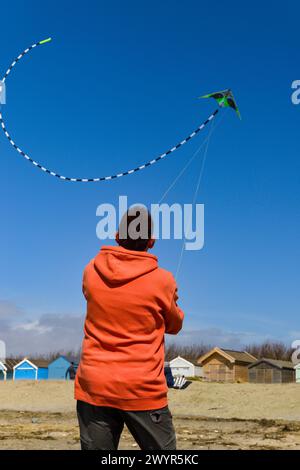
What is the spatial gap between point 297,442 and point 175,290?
1318 cm

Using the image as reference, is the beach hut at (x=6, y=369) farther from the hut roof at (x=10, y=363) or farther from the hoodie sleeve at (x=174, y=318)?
the hoodie sleeve at (x=174, y=318)

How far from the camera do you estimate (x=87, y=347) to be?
4270 mm

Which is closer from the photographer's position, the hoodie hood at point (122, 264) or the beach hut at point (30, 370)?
the hoodie hood at point (122, 264)

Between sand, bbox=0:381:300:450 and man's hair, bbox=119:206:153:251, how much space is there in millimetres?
10328

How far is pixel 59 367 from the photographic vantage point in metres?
55.0

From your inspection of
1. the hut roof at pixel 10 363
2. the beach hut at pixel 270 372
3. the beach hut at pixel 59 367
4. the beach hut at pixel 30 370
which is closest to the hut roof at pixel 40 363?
the beach hut at pixel 30 370

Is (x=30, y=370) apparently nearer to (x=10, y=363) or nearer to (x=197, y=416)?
(x=10, y=363)

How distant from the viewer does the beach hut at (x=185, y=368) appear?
183 ft

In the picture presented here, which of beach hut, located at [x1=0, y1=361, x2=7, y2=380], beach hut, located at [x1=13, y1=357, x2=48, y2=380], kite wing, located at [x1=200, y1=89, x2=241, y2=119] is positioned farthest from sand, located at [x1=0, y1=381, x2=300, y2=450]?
beach hut, located at [x1=0, y1=361, x2=7, y2=380]

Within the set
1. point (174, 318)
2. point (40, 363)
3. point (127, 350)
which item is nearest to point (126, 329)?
point (127, 350)

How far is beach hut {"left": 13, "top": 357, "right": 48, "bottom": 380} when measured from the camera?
186 ft

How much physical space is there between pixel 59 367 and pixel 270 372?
19754 millimetres

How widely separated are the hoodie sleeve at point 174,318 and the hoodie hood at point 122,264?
0.29 meters
